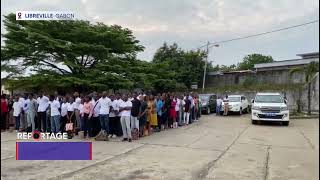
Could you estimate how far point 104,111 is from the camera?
1401cm

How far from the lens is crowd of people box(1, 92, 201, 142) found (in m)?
14.1

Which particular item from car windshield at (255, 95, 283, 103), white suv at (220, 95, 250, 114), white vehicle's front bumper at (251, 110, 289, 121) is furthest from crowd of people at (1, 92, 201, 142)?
white suv at (220, 95, 250, 114)

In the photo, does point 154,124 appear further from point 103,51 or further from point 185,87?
point 185,87

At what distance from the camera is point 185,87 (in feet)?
137

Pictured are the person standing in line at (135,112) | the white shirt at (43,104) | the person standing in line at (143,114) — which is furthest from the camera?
the white shirt at (43,104)

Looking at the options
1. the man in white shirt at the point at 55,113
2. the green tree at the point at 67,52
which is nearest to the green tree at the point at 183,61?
the green tree at the point at 67,52

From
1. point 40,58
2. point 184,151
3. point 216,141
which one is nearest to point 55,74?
point 40,58

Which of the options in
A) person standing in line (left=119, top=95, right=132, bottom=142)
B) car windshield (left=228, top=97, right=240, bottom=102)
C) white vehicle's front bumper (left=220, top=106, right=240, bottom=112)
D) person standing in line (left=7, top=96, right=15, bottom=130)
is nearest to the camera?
person standing in line (left=119, top=95, right=132, bottom=142)

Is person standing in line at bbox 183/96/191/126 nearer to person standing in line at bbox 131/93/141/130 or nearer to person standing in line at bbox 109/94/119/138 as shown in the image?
person standing in line at bbox 109/94/119/138

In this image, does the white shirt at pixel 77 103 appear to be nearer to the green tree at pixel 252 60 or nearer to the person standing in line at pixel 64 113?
the person standing in line at pixel 64 113

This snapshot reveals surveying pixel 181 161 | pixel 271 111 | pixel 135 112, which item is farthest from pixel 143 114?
pixel 271 111

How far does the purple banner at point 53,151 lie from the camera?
10.5 metres

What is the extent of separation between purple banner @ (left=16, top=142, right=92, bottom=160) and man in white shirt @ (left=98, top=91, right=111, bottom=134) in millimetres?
1070

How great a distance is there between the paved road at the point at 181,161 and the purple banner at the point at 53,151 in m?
0.25
